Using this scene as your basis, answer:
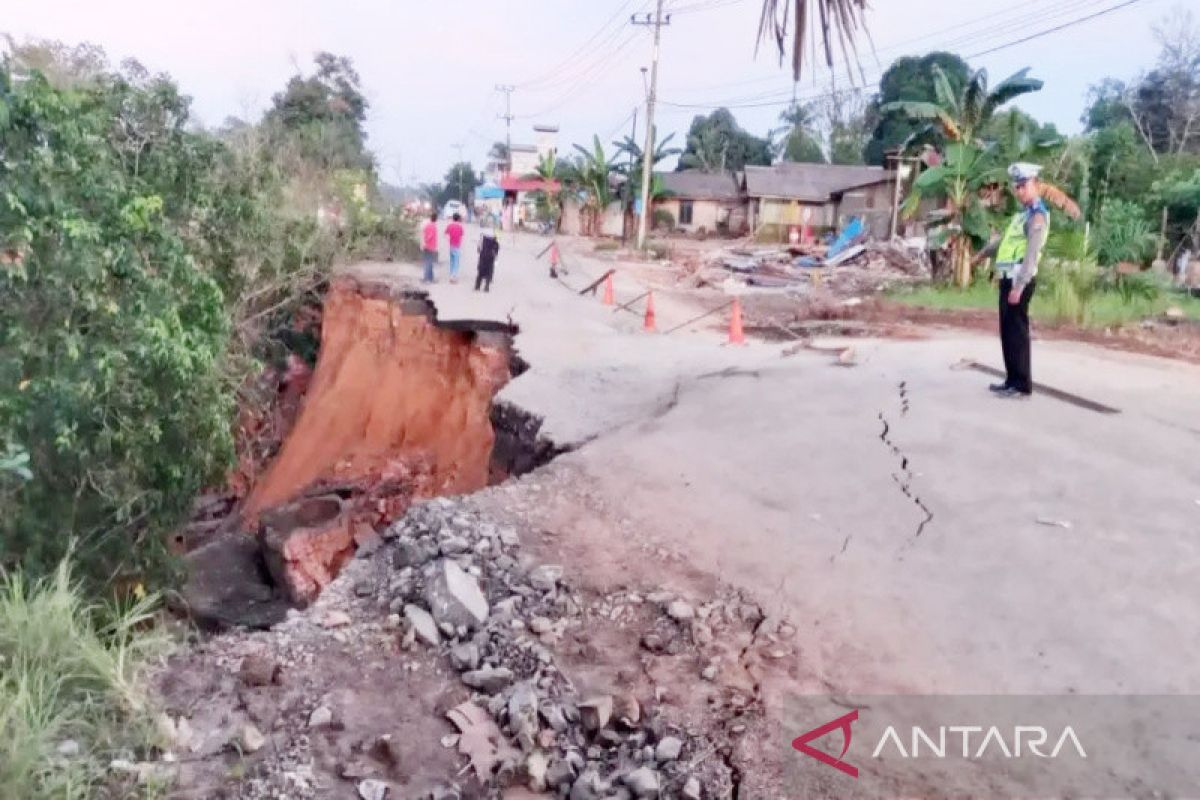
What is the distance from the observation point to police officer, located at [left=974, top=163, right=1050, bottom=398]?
21.4 ft

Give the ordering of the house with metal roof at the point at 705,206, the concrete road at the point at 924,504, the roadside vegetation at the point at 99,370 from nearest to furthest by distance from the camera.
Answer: the concrete road at the point at 924,504 → the roadside vegetation at the point at 99,370 → the house with metal roof at the point at 705,206

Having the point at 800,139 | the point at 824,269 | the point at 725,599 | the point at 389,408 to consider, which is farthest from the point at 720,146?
the point at 725,599

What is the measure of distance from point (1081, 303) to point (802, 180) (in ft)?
108

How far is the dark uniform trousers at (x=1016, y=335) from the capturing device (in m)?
6.69

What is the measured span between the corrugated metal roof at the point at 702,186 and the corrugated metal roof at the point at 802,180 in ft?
5.46

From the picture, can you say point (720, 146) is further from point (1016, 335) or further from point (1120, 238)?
point (1016, 335)

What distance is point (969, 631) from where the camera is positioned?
413cm

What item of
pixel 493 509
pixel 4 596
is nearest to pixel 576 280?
pixel 493 509

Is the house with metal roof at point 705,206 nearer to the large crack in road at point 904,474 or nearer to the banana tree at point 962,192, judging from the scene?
the banana tree at point 962,192

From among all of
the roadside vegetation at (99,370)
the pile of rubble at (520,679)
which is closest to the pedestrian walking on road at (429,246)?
the roadside vegetation at (99,370)

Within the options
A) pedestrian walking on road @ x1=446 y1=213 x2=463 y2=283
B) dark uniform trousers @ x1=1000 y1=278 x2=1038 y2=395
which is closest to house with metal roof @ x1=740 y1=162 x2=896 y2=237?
pedestrian walking on road @ x1=446 y1=213 x2=463 y2=283

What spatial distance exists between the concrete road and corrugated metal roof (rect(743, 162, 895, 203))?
36783mm

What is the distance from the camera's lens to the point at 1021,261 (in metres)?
6.62

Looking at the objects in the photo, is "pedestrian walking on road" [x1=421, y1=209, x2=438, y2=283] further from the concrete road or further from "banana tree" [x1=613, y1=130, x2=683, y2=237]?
"banana tree" [x1=613, y1=130, x2=683, y2=237]
